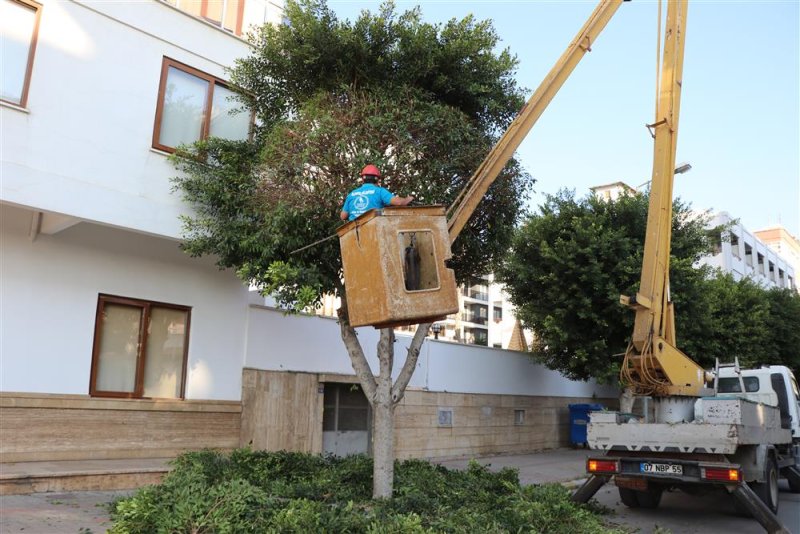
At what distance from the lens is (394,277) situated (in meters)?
4.93

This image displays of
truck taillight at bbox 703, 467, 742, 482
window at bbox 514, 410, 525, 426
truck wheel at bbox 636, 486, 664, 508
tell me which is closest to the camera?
truck taillight at bbox 703, 467, 742, 482

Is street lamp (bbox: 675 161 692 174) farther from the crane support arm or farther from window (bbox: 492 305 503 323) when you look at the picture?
window (bbox: 492 305 503 323)

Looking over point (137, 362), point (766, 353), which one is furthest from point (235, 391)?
point (766, 353)

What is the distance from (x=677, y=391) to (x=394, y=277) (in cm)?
635

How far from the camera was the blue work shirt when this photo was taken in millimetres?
5652

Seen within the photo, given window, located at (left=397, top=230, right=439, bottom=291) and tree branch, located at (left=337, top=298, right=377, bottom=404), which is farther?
tree branch, located at (left=337, top=298, right=377, bottom=404)

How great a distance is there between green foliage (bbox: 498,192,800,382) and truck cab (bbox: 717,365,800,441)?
8.55ft

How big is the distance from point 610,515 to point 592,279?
704 centimetres

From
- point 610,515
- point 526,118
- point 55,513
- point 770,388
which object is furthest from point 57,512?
point 770,388

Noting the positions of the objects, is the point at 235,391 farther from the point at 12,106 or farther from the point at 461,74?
the point at 461,74

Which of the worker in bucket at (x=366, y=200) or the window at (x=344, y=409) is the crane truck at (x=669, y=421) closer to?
the worker in bucket at (x=366, y=200)

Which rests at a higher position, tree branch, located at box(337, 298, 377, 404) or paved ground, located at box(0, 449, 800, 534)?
tree branch, located at box(337, 298, 377, 404)

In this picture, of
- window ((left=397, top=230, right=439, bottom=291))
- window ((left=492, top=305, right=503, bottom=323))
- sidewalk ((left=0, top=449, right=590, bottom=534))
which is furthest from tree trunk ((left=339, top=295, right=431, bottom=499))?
window ((left=492, top=305, right=503, bottom=323))

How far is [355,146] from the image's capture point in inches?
309
